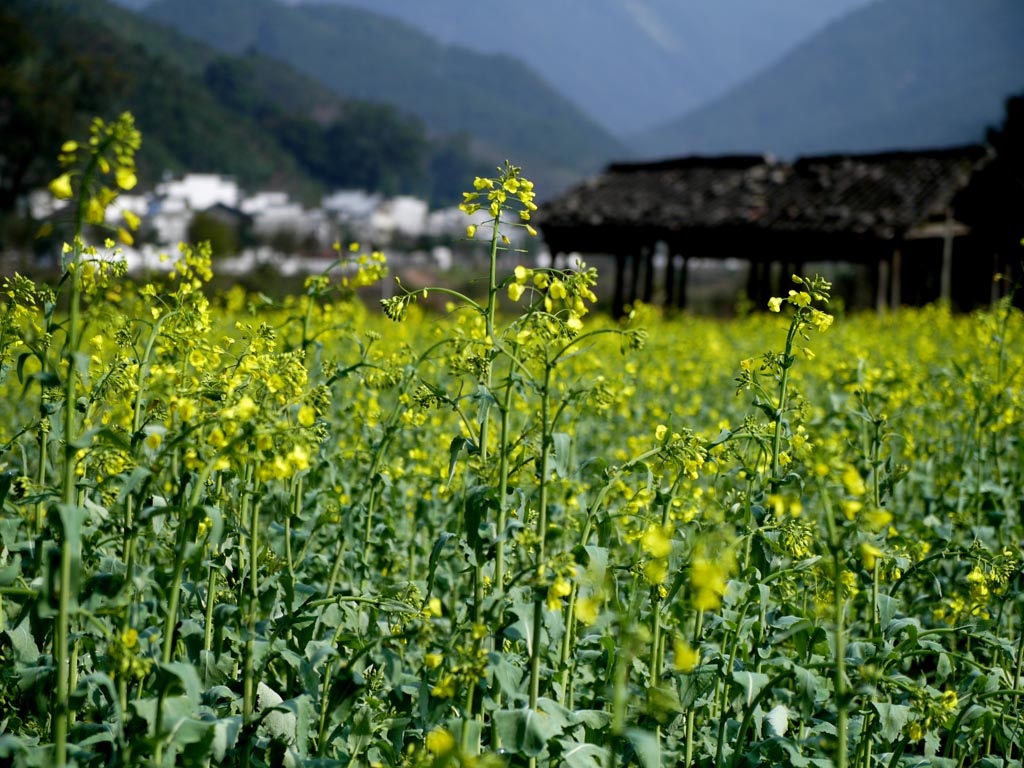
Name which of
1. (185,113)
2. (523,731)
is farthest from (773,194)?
(185,113)

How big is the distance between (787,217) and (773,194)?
64.3 inches

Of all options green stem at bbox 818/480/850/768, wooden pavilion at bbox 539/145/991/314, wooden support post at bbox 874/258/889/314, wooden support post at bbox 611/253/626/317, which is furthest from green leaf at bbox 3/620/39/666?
wooden support post at bbox 611/253/626/317

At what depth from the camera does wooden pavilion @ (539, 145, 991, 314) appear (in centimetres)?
1905

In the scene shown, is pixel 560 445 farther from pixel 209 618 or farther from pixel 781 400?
pixel 209 618

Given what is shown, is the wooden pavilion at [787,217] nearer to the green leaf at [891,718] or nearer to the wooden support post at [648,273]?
the wooden support post at [648,273]

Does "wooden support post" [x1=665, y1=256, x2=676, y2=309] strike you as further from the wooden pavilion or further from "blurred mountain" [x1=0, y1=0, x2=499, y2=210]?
"blurred mountain" [x1=0, y1=0, x2=499, y2=210]

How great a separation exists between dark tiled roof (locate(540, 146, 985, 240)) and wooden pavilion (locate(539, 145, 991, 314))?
0.03 meters

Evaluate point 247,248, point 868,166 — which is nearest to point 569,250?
point 868,166

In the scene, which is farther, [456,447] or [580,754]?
[456,447]

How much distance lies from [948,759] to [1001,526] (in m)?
2.11

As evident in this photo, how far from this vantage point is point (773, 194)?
21500mm

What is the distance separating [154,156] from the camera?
83.1 meters

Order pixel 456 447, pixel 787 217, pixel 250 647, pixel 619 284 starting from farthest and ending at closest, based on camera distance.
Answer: pixel 619 284 < pixel 787 217 < pixel 456 447 < pixel 250 647

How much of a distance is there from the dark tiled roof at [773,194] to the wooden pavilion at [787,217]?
28mm
